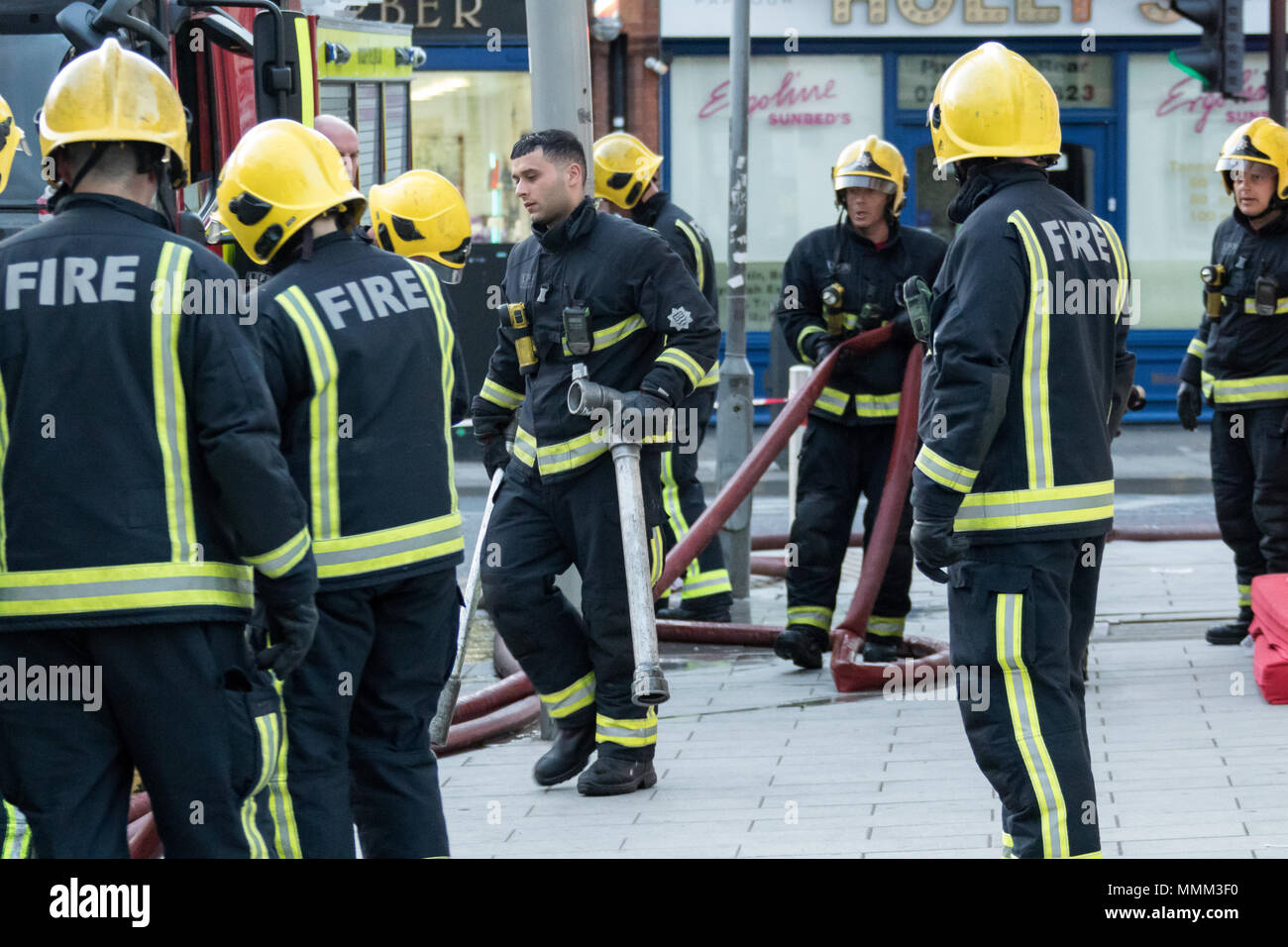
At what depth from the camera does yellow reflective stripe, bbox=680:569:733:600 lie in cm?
790

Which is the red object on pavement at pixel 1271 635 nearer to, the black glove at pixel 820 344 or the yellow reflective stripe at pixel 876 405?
the yellow reflective stripe at pixel 876 405

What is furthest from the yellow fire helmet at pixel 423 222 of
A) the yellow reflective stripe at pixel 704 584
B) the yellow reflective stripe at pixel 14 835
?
the yellow reflective stripe at pixel 704 584

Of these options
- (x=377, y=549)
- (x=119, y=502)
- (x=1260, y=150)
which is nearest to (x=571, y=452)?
(x=377, y=549)

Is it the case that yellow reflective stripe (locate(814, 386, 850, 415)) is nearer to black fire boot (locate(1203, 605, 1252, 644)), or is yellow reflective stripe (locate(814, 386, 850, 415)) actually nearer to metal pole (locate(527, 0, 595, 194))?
→ metal pole (locate(527, 0, 595, 194))

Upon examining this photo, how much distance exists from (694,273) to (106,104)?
173 inches

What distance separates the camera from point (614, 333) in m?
5.49

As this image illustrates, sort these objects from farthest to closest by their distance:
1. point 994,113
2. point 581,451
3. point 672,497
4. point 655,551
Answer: point 672,497 → point 655,551 → point 581,451 → point 994,113

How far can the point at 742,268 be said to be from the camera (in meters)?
9.27

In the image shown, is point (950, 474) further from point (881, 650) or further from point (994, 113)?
point (881, 650)

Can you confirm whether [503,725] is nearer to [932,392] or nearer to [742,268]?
[932,392]

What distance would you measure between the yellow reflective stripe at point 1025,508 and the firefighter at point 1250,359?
3445mm

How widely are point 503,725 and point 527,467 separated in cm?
112

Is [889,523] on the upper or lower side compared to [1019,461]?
lower
